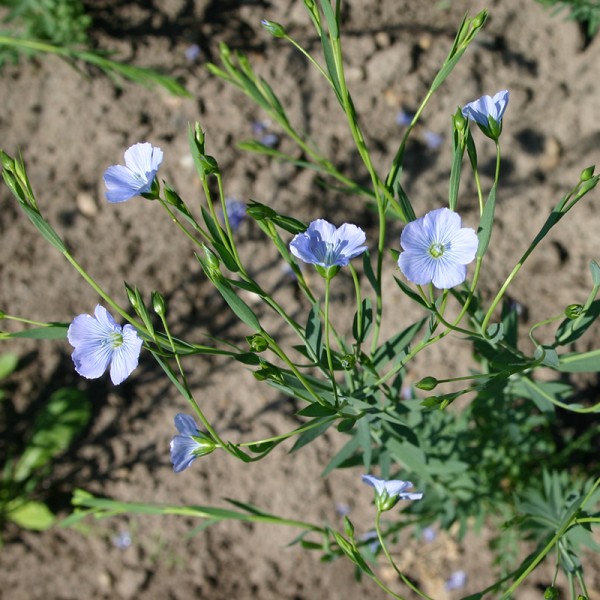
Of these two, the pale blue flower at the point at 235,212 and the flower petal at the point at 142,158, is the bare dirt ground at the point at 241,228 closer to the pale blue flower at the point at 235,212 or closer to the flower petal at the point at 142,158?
the pale blue flower at the point at 235,212

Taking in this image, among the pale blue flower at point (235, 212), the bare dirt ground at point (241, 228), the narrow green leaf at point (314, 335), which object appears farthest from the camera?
the bare dirt ground at point (241, 228)

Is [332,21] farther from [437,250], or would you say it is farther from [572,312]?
[572,312]

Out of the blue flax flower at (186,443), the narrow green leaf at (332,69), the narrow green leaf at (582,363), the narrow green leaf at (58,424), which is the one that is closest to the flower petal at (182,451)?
the blue flax flower at (186,443)

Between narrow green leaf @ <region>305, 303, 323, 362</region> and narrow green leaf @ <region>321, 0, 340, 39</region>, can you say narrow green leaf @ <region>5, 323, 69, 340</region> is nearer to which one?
narrow green leaf @ <region>305, 303, 323, 362</region>

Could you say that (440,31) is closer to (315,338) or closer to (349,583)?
(315,338)

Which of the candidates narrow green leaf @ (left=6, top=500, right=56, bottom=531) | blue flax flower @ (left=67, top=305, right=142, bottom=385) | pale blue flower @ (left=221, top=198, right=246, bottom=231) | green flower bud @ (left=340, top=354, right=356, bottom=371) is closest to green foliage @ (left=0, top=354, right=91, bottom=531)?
narrow green leaf @ (left=6, top=500, right=56, bottom=531)

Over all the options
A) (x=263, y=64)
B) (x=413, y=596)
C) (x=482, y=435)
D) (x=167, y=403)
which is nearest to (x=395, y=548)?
(x=413, y=596)
